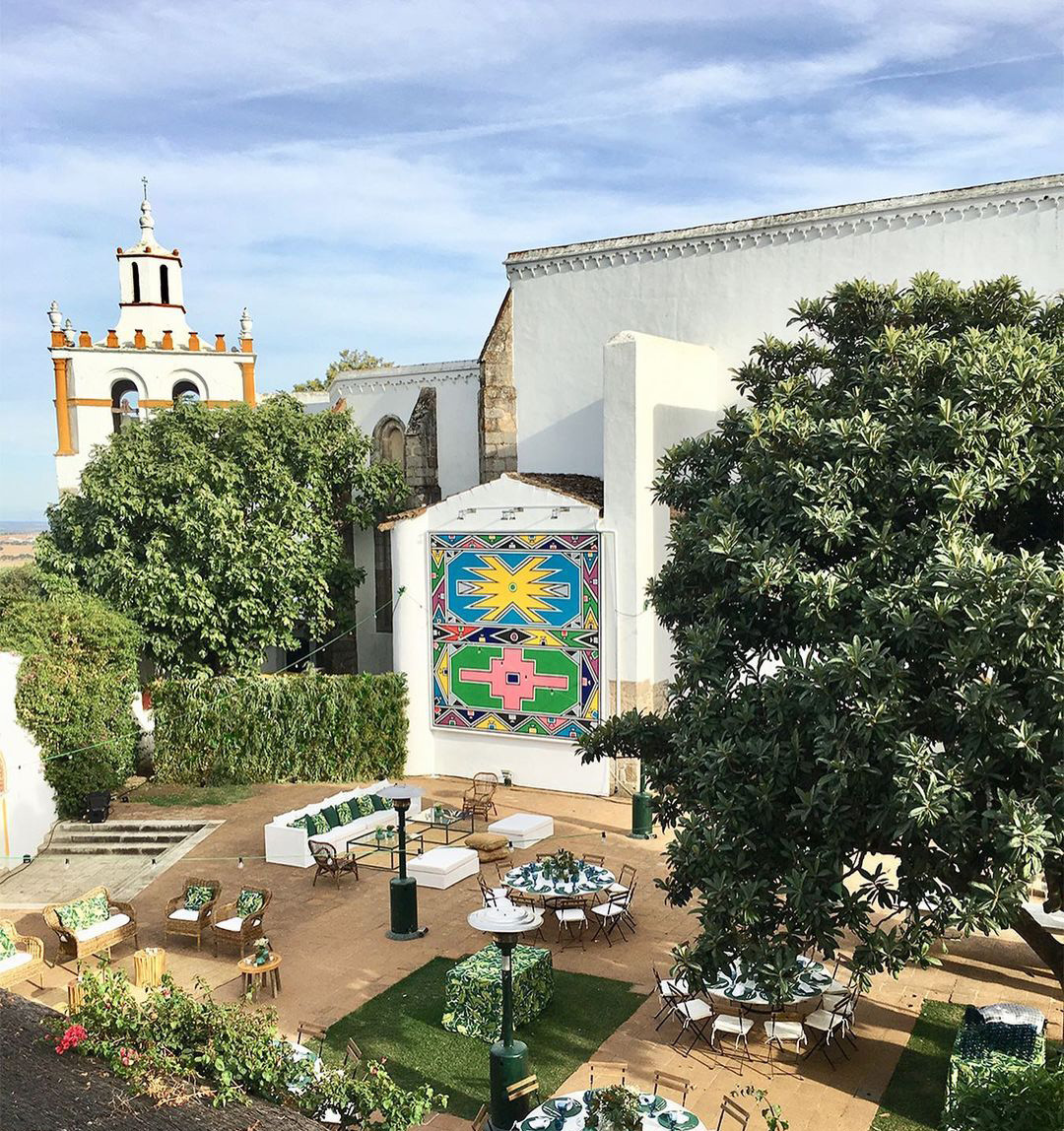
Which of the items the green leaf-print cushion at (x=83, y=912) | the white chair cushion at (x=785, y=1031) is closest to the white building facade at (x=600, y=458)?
the green leaf-print cushion at (x=83, y=912)

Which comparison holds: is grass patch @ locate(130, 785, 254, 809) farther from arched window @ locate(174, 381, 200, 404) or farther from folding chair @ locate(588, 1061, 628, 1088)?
arched window @ locate(174, 381, 200, 404)

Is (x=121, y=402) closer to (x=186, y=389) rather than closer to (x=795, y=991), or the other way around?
(x=186, y=389)

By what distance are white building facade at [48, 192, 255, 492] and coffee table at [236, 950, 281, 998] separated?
25889 mm

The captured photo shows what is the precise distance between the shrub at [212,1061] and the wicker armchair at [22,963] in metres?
4.39

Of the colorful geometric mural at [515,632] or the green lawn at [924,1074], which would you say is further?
the colorful geometric mural at [515,632]

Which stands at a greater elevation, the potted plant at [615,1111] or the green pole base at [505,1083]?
the potted plant at [615,1111]

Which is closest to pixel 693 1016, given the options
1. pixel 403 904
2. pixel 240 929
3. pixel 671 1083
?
pixel 671 1083

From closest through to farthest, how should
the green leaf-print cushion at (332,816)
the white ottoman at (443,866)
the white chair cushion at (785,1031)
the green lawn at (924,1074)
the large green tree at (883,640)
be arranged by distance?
the large green tree at (883,640) < the green lawn at (924,1074) < the white chair cushion at (785,1031) < the white ottoman at (443,866) < the green leaf-print cushion at (332,816)

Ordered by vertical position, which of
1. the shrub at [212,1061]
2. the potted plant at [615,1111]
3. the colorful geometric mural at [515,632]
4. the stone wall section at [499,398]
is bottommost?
the potted plant at [615,1111]

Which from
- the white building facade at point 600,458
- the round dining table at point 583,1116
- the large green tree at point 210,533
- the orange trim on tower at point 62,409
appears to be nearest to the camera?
the round dining table at point 583,1116

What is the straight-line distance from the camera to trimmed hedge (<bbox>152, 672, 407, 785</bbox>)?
23.8m

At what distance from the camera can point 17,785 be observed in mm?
19859

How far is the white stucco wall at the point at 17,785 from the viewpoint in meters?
19.5

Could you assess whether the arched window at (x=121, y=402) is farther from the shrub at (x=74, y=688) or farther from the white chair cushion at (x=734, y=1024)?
the white chair cushion at (x=734, y=1024)
